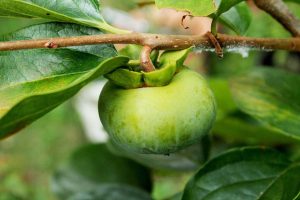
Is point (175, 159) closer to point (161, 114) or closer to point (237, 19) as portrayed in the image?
point (237, 19)

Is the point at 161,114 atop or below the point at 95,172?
atop

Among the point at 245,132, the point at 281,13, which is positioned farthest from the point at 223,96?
the point at 281,13

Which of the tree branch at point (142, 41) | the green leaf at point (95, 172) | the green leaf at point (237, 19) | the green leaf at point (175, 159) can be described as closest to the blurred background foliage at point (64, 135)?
the green leaf at point (95, 172)

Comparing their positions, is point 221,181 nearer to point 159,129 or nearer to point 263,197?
point 263,197

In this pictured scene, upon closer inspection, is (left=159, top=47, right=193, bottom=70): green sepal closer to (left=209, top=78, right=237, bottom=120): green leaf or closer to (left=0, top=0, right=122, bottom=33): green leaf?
(left=0, top=0, right=122, bottom=33): green leaf

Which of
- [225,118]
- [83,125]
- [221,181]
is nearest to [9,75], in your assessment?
[221,181]

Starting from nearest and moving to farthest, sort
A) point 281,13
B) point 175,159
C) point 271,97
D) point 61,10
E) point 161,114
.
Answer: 1. point 161,114
2. point 61,10
3. point 281,13
4. point 271,97
5. point 175,159

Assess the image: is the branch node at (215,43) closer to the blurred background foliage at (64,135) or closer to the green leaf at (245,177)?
the green leaf at (245,177)
